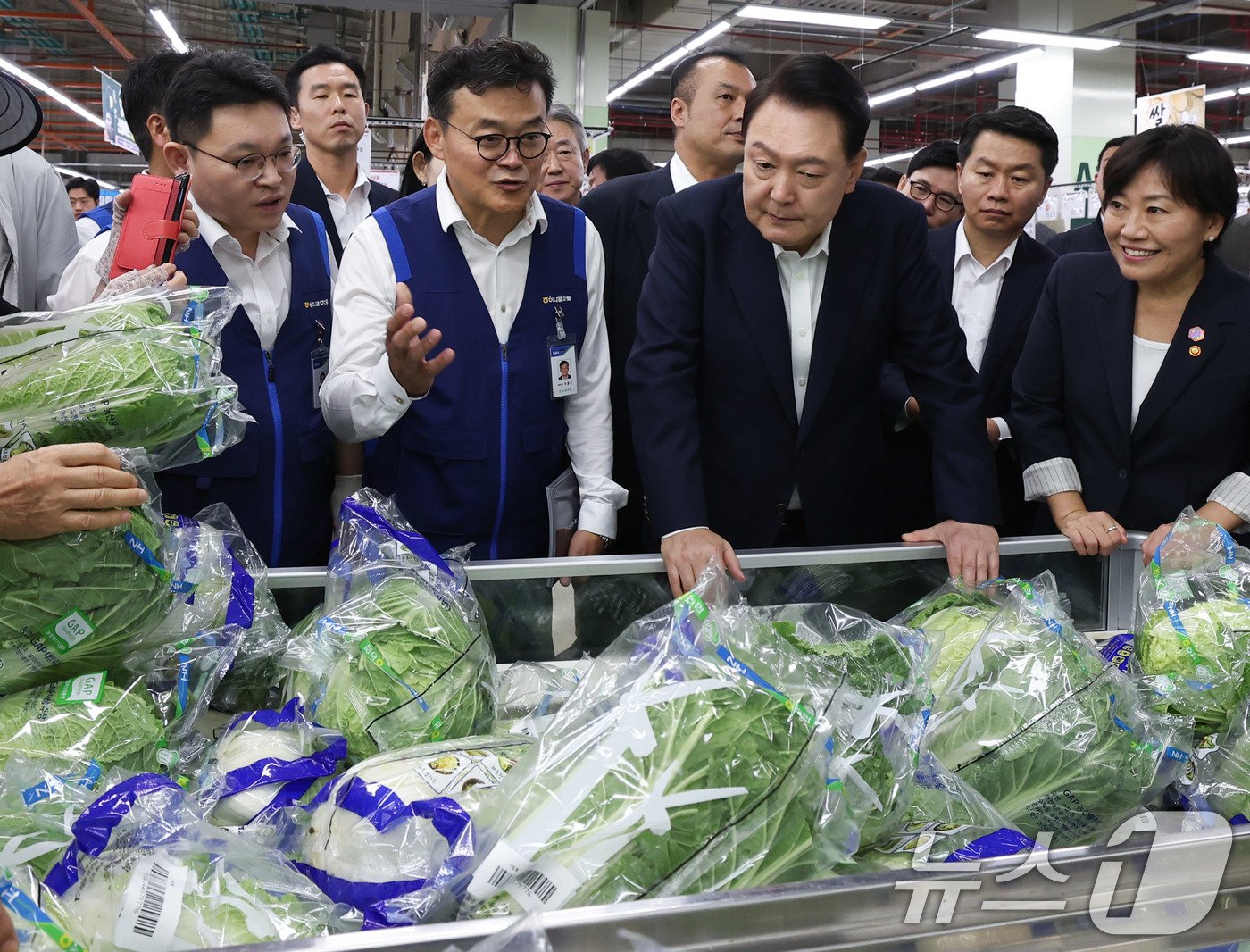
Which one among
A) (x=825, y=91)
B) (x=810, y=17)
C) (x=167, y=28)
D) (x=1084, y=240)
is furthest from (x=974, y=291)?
(x=167, y=28)

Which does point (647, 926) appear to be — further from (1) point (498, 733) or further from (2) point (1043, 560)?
(2) point (1043, 560)

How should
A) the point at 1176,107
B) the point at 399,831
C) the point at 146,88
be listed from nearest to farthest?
the point at 399,831
the point at 146,88
the point at 1176,107

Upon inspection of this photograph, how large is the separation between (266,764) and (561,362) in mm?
1346

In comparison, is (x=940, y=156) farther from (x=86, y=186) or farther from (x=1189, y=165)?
(x=86, y=186)

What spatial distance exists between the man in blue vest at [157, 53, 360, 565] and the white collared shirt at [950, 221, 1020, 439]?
1.98m

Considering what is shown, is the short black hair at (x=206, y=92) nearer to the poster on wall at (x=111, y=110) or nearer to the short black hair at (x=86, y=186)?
the poster on wall at (x=111, y=110)

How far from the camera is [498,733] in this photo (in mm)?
1413

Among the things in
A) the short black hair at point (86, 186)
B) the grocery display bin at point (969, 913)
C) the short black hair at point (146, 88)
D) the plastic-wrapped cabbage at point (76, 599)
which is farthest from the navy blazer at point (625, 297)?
the short black hair at point (86, 186)

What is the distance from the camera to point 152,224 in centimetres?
183

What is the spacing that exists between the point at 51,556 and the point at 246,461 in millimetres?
954

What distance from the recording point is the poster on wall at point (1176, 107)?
742 cm

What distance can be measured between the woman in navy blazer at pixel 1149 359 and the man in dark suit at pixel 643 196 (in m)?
1.06

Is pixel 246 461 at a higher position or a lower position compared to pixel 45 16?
lower

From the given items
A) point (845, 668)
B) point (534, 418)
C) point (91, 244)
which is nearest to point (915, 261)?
point (534, 418)
